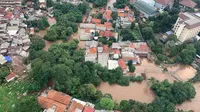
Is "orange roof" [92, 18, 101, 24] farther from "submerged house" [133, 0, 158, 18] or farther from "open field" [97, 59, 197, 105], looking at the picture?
"open field" [97, 59, 197, 105]

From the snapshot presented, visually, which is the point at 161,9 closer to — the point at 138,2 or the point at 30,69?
the point at 138,2

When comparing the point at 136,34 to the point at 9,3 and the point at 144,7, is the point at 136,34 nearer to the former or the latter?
the point at 144,7

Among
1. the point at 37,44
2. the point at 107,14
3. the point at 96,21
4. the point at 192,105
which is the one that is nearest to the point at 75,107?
the point at 37,44

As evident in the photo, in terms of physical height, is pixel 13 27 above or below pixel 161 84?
above

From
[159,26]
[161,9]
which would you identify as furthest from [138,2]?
[159,26]

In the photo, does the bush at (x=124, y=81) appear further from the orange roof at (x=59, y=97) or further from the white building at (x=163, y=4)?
the white building at (x=163, y=4)

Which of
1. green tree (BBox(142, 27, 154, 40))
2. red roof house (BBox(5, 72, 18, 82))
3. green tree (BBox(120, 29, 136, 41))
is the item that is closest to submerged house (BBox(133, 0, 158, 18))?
green tree (BBox(142, 27, 154, 40))
